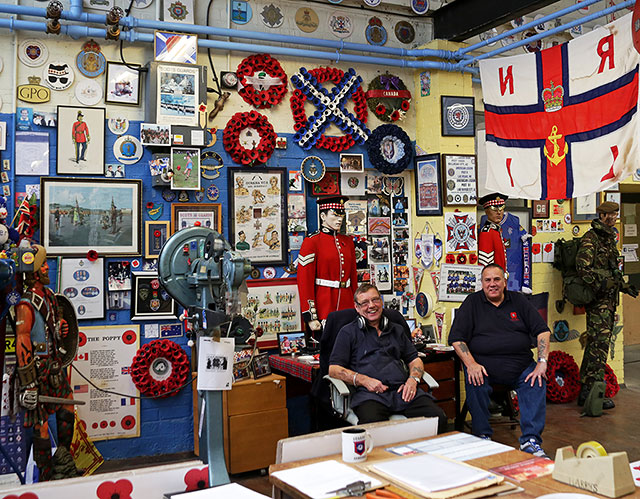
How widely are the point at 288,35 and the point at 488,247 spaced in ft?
8.71

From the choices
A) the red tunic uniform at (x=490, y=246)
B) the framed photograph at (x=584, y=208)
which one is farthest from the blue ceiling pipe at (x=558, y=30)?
the framed photograph at (x=584, y=208)

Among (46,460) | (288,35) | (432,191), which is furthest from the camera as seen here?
(432,191)

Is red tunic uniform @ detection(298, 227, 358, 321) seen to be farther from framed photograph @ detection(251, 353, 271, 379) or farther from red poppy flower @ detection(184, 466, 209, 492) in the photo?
red poppy flower @ detection(184, 466, 209, 492)

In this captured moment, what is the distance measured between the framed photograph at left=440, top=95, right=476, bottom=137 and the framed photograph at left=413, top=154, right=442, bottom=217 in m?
0.29

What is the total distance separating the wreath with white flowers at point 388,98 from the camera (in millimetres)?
5805

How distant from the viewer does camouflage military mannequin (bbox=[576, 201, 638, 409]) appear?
6.20 metres

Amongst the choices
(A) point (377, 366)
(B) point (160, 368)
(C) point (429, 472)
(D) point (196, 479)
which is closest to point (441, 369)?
(A) point (377, 366)

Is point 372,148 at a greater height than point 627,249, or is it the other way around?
point 372,148

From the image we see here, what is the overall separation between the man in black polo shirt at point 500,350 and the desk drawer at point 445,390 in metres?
0.59

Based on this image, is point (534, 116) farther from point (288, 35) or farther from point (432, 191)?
point (288, 35)

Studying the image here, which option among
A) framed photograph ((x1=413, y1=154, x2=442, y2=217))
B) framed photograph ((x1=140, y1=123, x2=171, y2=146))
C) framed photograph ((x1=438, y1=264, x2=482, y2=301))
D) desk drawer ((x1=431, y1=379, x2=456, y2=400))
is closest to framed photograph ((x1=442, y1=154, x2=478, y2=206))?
framed photograph ((x1=413, y1=154, x2=442, y2=217))

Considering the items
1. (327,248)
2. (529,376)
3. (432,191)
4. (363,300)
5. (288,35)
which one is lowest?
(529,376)

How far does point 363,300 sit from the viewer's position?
4.24m

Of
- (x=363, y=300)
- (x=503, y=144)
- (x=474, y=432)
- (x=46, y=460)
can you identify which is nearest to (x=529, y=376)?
(x=474, y=432)
